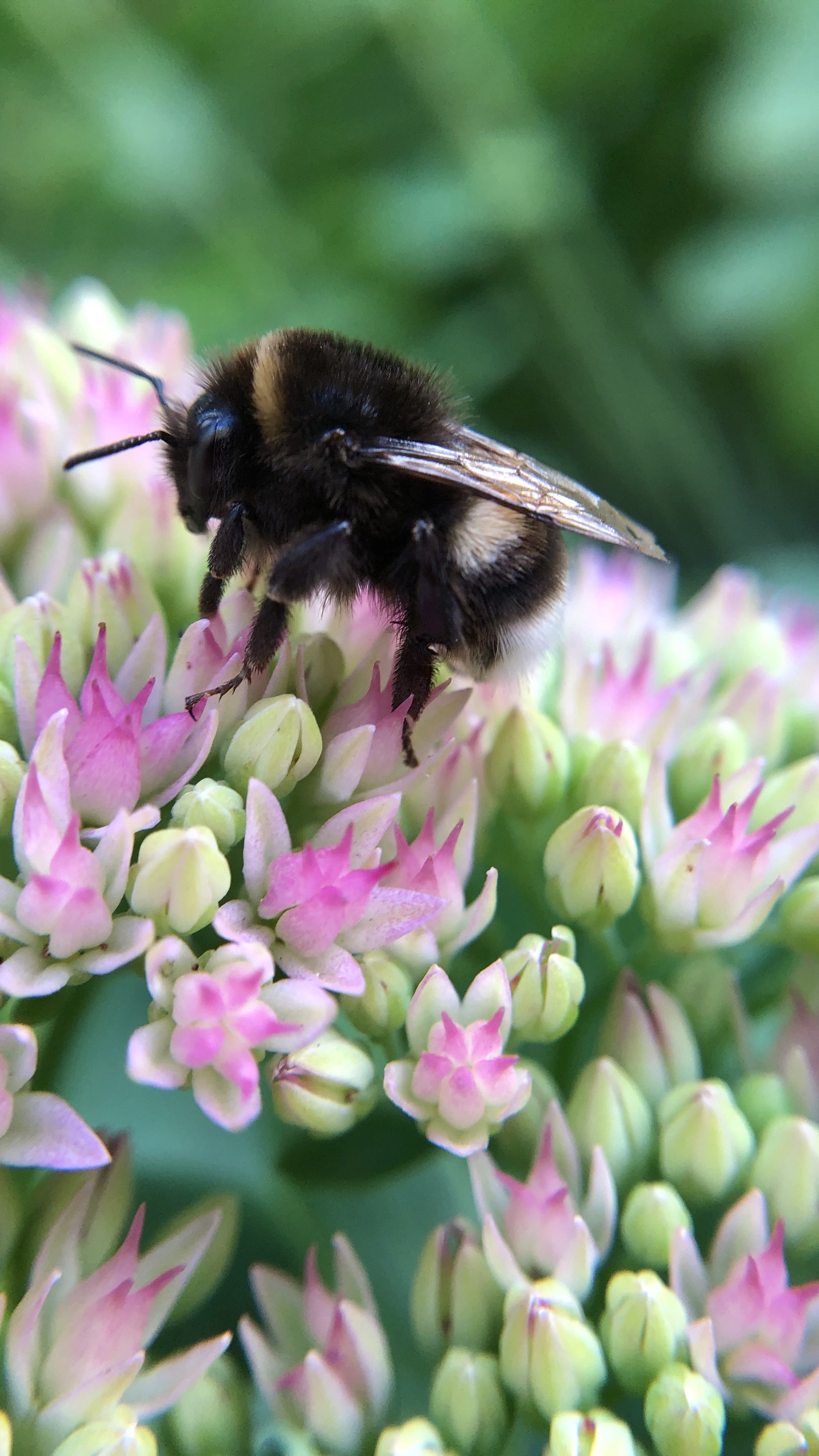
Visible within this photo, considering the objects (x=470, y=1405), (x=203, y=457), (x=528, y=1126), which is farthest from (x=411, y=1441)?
(x=203, y=457)

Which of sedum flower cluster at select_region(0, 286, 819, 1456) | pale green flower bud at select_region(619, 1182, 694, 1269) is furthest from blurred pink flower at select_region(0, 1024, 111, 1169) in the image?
pale green flower bud at select_region(619, 1182, 694, 1269)

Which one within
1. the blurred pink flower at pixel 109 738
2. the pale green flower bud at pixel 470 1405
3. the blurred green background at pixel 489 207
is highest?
the blurred green background at pixel 489 207

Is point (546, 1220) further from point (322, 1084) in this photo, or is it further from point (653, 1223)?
point (322, 1084)

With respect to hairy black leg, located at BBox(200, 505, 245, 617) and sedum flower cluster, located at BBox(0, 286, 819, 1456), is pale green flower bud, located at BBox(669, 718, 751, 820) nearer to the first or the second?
sedum flower cluster, located at BBox(0, 286, 819, 1456)

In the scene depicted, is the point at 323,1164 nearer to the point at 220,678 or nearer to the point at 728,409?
the point at 220,678

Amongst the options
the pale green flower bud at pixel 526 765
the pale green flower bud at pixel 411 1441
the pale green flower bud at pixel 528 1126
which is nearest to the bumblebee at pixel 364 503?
the pale green flower bud at pixel 526 765

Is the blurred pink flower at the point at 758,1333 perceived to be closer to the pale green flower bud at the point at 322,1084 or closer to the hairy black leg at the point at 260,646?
the pale green flower bud at the point at 322,1084
